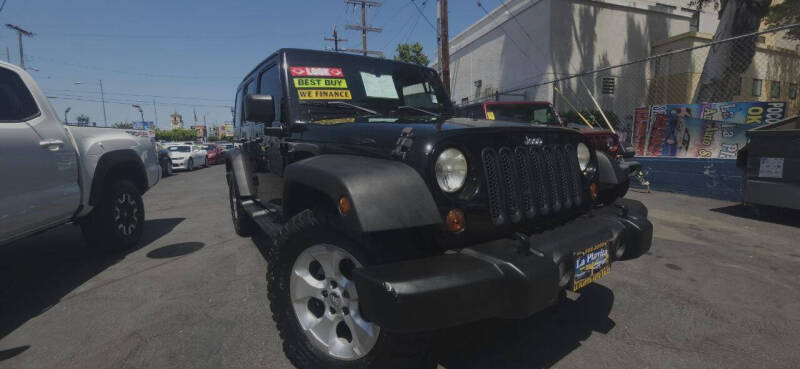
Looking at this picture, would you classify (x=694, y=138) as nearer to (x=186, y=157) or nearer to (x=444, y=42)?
(x=444, y=42)

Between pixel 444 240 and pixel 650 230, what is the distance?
1460 mm

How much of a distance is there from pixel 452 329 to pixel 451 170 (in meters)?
1.22

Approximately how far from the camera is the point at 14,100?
3145 mm

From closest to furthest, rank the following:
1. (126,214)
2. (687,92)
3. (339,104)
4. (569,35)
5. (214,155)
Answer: (339,104) < (126,214) < (569,35) < (687,92) < (214,155)

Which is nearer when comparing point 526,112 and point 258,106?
point 258,106

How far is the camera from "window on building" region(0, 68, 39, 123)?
120 inches

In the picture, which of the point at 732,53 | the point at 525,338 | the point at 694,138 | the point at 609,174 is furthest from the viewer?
the point at 732,53

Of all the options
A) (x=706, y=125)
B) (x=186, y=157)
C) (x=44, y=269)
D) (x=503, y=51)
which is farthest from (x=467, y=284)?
(x=503, y=51)

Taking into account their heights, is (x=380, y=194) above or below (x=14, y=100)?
below

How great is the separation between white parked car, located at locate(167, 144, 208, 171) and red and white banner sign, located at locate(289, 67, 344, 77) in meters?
16.4

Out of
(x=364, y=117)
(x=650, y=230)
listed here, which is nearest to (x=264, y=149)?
(x=364, y=117)

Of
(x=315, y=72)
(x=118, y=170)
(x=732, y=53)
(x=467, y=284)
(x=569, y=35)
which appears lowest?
(x=467, y=284)

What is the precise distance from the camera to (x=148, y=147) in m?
5.00

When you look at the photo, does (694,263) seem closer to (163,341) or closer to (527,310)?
(527,310)
